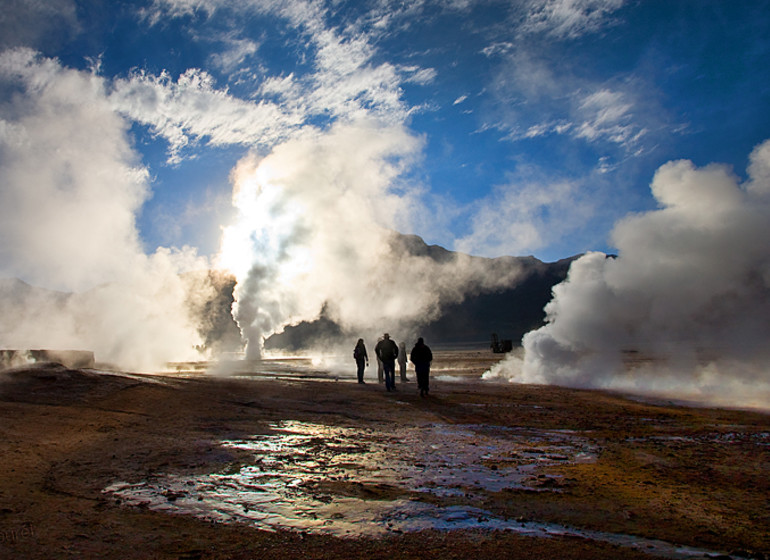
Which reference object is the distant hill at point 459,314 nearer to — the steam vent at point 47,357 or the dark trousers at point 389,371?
the steam vent at point 47,357

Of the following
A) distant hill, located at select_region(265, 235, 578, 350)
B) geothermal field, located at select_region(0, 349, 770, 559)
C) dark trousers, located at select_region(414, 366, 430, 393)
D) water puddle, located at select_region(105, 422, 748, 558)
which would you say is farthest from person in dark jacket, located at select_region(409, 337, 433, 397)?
distant hill, located at select_region(265, 235, 578, 350)

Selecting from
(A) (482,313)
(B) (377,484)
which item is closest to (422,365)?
(B) (377,484)

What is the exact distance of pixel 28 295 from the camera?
45250mm

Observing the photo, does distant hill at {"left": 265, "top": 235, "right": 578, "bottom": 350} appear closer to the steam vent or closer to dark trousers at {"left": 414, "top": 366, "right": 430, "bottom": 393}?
the steam vent

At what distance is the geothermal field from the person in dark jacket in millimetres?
3715

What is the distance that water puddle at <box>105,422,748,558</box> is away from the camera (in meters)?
4.33

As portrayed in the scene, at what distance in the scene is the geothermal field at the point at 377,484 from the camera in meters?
3.89

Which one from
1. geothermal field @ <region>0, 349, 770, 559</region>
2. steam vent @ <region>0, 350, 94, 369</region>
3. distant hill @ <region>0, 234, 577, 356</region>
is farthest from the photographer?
distant hill @ <region>0, 234, 577, 356</region>

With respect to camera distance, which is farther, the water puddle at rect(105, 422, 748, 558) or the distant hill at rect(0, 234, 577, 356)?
the distant hill at rect(0, 234, 577, 356)

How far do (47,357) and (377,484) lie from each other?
25.1 m

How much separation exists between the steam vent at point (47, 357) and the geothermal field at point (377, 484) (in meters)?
13.0

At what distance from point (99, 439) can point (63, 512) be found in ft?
13.4

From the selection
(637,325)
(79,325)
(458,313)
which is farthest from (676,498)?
(458,313)

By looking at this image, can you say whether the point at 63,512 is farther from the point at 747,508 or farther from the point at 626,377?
the point at 626,377
